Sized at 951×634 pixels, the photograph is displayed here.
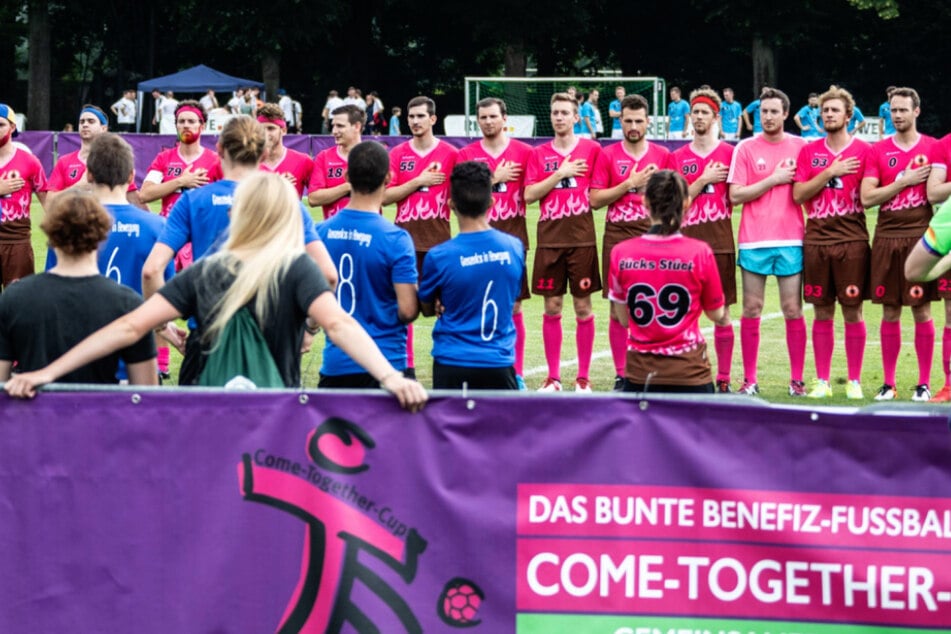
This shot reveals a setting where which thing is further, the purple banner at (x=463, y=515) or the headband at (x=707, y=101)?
the headband at (x=707, y=101)

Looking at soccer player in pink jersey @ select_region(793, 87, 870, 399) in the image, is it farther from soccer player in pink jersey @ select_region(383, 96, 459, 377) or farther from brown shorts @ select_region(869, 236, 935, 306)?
soccer player in pink jersey @ select_region(383, 96, 459, 377)

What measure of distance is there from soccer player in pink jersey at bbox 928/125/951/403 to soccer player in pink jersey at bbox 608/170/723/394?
13.9 feet

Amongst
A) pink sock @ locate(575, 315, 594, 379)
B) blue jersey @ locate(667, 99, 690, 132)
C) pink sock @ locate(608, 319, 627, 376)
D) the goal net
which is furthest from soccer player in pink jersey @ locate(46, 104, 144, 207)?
blue jersey @ locate(667, 99, 690, 132)

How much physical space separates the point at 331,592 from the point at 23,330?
163 cm

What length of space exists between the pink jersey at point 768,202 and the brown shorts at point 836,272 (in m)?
0.21

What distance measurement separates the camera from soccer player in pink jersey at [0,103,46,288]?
12.4 metres

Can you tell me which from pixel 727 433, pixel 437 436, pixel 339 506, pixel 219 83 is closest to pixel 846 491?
pixel 727 433

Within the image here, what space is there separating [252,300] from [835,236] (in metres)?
6.85

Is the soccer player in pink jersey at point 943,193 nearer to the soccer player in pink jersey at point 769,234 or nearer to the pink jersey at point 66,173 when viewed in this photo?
the soccer player in pink jersey at point 769,234

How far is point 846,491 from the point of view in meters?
5.19

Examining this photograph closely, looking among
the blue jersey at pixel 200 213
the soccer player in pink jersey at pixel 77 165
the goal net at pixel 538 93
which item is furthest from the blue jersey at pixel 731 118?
the blue jersey at pixel 200 213

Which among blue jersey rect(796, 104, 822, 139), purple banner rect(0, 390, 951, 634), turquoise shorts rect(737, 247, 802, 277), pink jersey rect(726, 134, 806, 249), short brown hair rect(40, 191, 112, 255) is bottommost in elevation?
purple banner rect(0, 390, 951, 634)

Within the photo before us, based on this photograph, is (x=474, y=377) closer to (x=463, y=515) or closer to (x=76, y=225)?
(x=463, y=515)

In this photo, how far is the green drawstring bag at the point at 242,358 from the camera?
19.0ft
